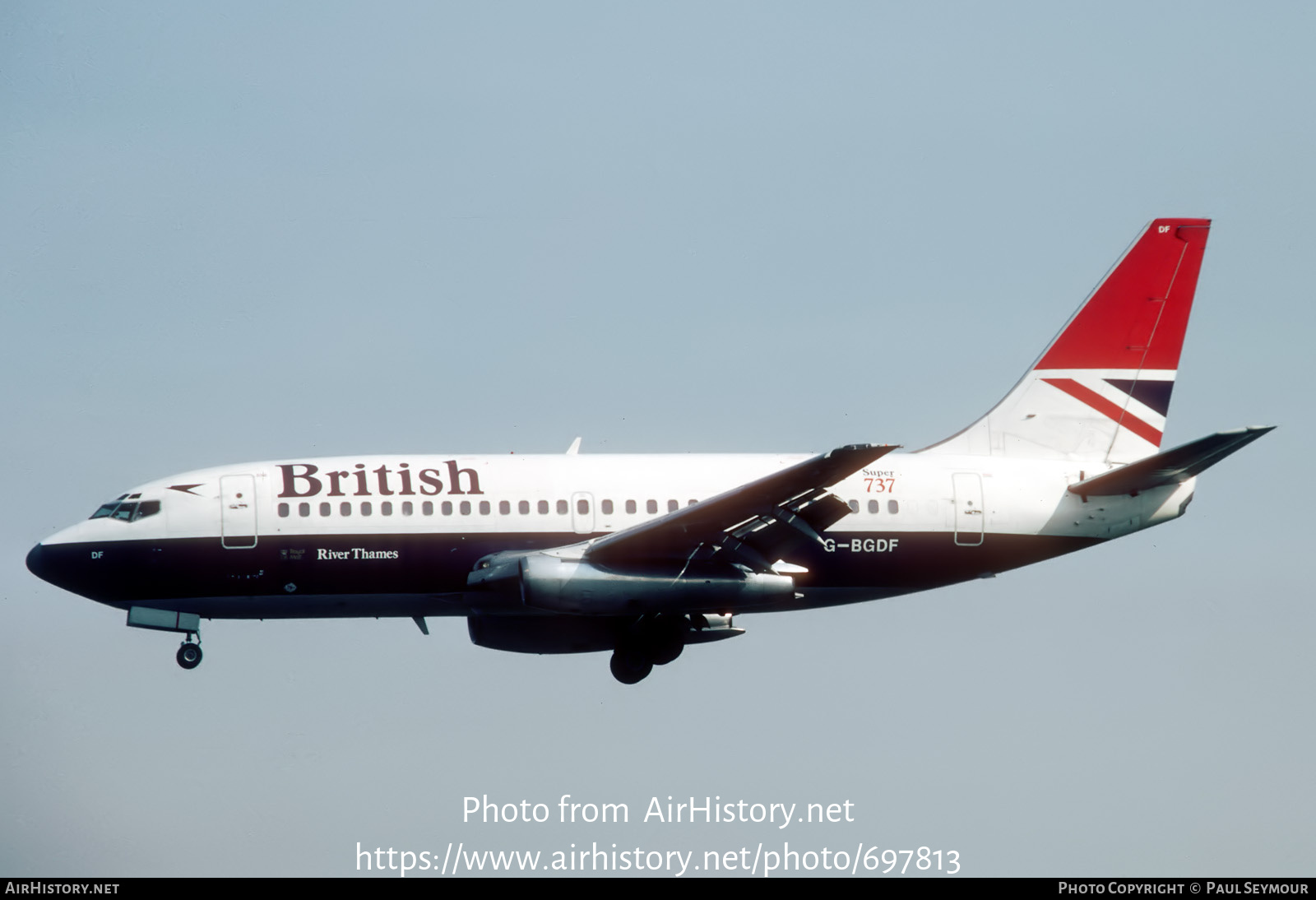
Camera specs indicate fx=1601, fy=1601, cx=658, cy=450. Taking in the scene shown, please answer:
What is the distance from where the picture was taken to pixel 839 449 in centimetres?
3120

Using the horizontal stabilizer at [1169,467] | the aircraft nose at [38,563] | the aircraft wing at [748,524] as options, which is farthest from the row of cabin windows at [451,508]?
the horizontal stabilizer at [1169,467]

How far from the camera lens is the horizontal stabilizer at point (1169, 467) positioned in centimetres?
3438

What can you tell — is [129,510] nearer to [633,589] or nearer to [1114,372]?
[633,589]

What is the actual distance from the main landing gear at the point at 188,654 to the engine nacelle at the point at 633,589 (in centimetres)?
817

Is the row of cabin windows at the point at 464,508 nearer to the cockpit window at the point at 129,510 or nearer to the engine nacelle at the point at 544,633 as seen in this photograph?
the cockpit window at the point at 129,510

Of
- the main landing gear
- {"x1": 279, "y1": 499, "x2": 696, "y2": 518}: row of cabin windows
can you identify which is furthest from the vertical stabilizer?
the main landing gear

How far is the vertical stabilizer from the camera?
4088 cm

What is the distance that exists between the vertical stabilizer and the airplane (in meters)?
1.70

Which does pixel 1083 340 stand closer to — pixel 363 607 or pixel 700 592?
pixel 700 592

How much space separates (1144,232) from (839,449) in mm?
15494

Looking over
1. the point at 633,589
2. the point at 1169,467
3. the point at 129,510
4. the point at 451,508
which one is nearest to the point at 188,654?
the point at 129,510

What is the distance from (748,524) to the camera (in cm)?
3512

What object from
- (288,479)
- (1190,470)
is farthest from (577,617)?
(1190,470)

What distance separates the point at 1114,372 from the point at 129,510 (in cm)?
2461
